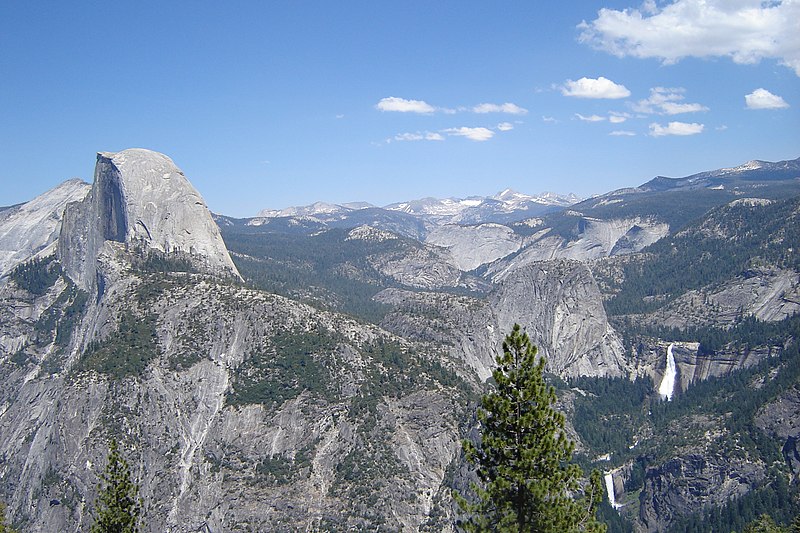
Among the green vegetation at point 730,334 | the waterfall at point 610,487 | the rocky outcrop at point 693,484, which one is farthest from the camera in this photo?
the green vegetation at point 730,334

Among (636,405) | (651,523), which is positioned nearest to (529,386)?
(651,523)

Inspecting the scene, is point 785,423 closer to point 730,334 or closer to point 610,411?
point 610,411

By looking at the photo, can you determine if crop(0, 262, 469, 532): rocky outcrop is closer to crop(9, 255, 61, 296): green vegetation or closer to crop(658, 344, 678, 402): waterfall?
crop(9, 255, 61, 296): green vegetation

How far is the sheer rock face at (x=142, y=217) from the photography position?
142m

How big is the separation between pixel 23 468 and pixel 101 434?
15880 millimetres

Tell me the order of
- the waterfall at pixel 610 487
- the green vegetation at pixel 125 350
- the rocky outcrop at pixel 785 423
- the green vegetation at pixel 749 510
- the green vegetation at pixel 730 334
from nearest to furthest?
the green vegetation at pixel 749 510
the rocky outcrop at pixel 785 423
the green vegetation at pixel 125 350
the waterfall at pixel 610 487
the green vegetation at pixel 730 334

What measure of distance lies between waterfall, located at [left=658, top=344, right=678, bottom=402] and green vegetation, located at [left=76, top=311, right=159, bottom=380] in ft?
351

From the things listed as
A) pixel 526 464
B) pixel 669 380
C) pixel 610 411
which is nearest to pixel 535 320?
pixel 669 380

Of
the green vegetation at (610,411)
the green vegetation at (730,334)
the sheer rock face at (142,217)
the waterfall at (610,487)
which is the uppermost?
the sheer rock face at (142,217)

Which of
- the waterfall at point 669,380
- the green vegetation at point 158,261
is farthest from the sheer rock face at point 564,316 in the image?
the green vegetation at point 158,261

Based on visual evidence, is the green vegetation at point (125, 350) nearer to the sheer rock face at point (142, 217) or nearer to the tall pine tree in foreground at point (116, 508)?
the sheer rock face at point (142, 217)

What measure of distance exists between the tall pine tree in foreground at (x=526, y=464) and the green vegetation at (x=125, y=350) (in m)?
79.1

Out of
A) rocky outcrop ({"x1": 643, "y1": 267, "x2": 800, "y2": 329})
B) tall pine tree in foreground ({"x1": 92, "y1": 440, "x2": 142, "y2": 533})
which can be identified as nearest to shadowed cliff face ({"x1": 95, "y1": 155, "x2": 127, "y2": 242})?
tall pine tree in foreground ({"x1": 92, "y1": 440, "x2": 142, "y2": 533})

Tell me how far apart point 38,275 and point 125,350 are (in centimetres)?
7448
